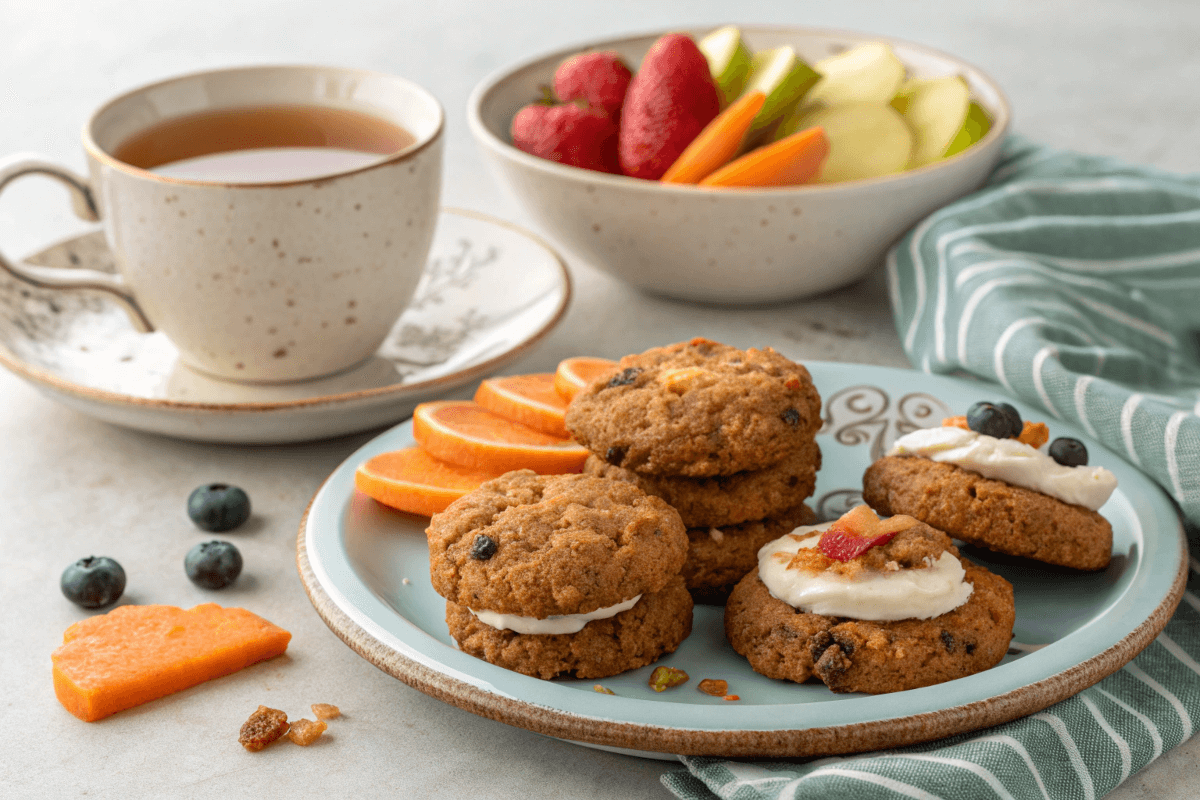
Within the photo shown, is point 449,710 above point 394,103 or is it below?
below

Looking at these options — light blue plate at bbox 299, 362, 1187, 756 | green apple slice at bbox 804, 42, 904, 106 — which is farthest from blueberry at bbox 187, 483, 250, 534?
green apple slice at bbox 804, 42, 904, 106

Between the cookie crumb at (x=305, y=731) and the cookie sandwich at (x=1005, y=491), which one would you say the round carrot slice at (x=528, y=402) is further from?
the cookie crumb at (x=305, y=731)

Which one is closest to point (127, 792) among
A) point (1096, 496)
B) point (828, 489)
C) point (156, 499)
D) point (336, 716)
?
point (336, 716)

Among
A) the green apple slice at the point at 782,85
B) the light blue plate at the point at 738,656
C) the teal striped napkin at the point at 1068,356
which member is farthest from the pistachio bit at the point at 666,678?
the green apple slice at the point at 782,85

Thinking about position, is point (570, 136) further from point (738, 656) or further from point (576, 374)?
point (738, 656)

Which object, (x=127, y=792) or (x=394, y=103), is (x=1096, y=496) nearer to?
(x=127, y=792)

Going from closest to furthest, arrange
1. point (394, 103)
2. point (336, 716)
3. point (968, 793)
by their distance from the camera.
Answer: point (968, 793) < point (336, 716) < point (394, 103)

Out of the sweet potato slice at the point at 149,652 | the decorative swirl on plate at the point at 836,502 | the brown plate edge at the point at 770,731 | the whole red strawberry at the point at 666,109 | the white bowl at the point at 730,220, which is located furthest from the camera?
the whole red strawberry at the point at 666,109
